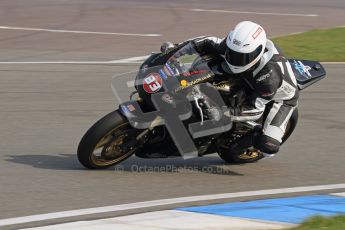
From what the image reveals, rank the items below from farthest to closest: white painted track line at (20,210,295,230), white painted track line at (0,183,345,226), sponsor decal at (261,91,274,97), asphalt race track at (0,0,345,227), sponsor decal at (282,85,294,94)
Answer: sponsor decal at (282,85,294,94) → sponsor decal at (261,91,274,97) → asphalt race track at (0,0,345,227) → white painted track line at (0,183,345,226) → white painted track line at (20,210,295,230)

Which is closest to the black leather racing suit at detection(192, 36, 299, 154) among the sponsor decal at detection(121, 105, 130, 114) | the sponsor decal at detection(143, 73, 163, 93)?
the sponsor decal at detection(143, 73, 163, 93)

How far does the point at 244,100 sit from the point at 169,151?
843 millimetres

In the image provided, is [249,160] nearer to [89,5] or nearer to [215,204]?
[215,204]

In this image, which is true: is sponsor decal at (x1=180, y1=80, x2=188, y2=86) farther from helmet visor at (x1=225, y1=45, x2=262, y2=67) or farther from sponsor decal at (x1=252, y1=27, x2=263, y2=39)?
sponsor decal at (x1=252, y1=27, x2=263, y2=39)

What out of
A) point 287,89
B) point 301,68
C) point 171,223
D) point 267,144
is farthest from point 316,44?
point 171,223

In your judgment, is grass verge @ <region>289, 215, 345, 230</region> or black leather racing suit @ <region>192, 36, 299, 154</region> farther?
black leather racing suit @ <region>192, 36, 299, 154</region>

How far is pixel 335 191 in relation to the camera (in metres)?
8.12

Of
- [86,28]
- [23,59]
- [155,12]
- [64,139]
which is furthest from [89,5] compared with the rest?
[64,139]

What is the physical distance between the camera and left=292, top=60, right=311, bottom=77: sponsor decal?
9.11m

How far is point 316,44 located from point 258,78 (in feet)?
32.5

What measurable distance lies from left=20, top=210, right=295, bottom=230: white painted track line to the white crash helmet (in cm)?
184

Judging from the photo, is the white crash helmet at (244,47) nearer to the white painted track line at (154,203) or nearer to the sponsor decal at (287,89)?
the sponsor decal at (287,89)

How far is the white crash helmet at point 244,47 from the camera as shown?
8.27 m

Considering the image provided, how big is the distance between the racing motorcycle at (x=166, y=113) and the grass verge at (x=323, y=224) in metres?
2.12
